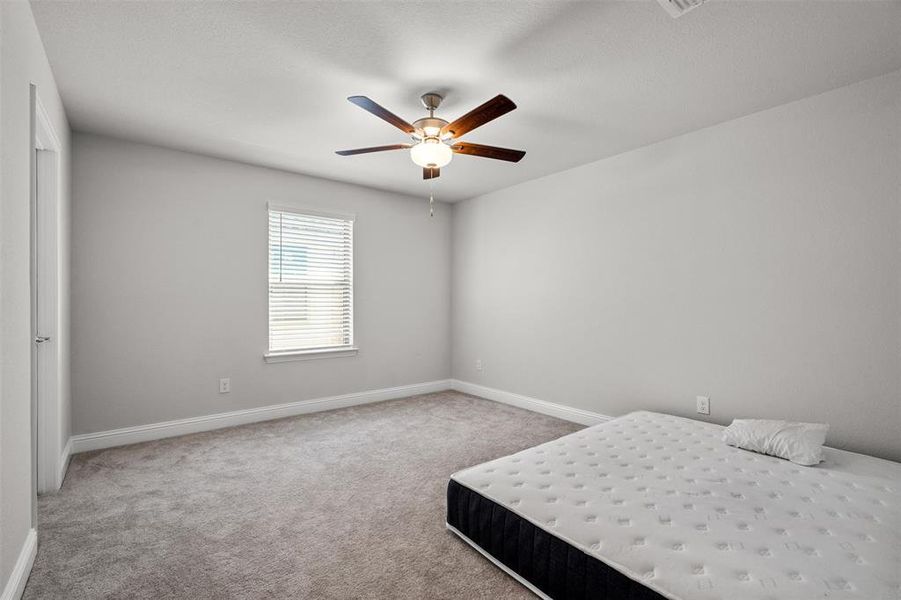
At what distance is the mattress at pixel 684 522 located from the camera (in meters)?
1.35

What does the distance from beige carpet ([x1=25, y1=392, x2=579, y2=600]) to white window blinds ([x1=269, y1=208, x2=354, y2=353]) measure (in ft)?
3.38

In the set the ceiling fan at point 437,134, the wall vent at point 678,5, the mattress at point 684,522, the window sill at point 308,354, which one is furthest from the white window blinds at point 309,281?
the wall vent at point 678,5

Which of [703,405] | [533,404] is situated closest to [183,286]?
[533,404]

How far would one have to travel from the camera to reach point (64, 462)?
2852 millimetres

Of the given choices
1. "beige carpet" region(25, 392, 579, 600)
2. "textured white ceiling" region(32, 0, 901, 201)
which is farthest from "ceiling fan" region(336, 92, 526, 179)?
"beige carpet" region(25, 392, 579, 600)

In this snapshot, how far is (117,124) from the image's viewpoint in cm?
311

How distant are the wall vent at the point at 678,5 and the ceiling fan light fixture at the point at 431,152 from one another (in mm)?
1296

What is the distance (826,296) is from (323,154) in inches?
153

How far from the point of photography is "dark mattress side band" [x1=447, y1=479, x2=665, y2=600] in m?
1.44

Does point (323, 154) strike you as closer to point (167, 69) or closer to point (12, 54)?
point (167, 69)

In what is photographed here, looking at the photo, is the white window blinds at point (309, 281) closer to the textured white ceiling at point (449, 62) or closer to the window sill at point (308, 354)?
the window sill at point (308, 354)

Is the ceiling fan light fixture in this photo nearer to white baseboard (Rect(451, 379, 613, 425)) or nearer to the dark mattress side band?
the dark mattress side band

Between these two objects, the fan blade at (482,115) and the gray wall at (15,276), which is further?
the fan blade at (482,115)

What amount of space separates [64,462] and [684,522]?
3768 mm
